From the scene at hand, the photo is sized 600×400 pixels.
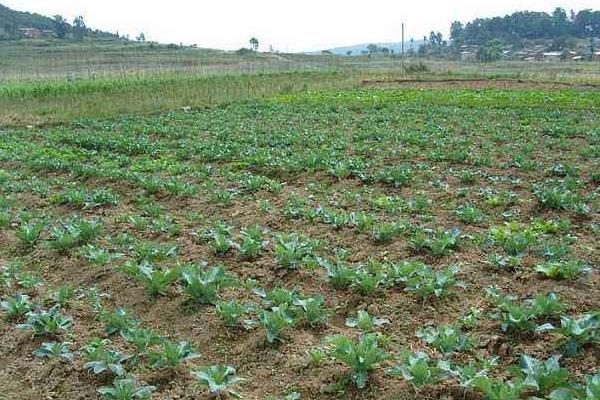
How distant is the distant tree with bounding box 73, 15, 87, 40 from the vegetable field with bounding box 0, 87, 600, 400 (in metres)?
103

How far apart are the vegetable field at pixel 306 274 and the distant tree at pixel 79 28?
10335cm

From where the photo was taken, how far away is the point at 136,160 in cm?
1225

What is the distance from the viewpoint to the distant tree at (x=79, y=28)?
103688 millimetres

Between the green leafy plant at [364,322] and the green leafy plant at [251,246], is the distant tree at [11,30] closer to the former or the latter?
the green leafy plant at [251,246]

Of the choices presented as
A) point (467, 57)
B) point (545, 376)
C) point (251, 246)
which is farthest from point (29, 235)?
point (467, 57)

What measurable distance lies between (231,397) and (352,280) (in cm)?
192

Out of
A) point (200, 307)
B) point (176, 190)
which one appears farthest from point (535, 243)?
point (176, 190)

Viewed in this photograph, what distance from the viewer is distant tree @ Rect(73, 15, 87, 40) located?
104 m

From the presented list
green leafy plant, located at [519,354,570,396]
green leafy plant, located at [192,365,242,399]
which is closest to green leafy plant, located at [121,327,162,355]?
green leafy plant, located at [192,365,242,399]

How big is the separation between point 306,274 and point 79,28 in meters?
121

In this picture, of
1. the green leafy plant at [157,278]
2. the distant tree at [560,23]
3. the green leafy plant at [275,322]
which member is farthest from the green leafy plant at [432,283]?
the distant tree at [560,23]

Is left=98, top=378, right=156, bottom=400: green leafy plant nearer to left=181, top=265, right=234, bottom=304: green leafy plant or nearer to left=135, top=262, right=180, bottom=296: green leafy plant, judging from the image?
left=181, top=265, right=234, bottom=304: green leafy plant

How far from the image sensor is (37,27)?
117750mm

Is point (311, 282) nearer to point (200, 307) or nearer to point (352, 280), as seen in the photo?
point (352, 280)
